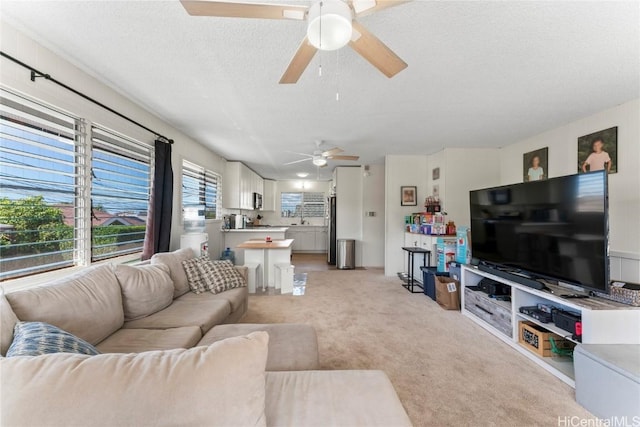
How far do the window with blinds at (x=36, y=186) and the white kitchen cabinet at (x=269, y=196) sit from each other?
608cm

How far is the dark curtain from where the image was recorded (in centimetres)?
297

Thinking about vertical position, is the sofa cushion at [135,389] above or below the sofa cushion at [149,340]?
above

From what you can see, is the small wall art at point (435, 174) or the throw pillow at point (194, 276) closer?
the throw pillow at point (194, 276)

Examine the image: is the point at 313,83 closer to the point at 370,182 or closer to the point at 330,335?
the point at 330,335

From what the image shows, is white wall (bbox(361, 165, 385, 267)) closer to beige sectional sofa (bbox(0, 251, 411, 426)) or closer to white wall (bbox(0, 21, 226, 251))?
white wall (bbox(0, 21, 226, 251))

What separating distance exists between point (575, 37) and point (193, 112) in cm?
345

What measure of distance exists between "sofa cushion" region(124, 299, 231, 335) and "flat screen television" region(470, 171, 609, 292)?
114 inches

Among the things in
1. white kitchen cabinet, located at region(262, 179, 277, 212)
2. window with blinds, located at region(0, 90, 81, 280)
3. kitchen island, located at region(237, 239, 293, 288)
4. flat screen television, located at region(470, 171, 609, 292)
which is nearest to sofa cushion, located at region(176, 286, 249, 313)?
window with blinds, located at region(0, 90, 81, 280)

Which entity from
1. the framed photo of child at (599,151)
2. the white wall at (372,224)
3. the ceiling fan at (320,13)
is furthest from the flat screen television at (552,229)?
the white wall at (372,224)

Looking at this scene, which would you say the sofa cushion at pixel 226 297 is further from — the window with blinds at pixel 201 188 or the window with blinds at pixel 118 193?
the window with blinds at pixel 201 188

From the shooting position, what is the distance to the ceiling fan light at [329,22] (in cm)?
117

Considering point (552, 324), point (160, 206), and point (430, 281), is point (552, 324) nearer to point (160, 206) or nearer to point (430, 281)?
point (430, 281)

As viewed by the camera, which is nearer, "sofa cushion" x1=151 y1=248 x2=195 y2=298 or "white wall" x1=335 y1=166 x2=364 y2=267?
"sofa cushion" x1=151 y1=248 x2=195 y2=298

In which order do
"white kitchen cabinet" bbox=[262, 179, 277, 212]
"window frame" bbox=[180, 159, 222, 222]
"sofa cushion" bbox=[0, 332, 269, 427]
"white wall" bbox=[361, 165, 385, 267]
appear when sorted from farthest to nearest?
"white kitchen cabinet" bbox=[262, 179, 277, 212]
"white wall" bbox=[361, 165, 385, 267]
"window frame" bbox=[180, 159, 222, 222]
"sofa cushion" bbox=[0, 332, 269, 427]
